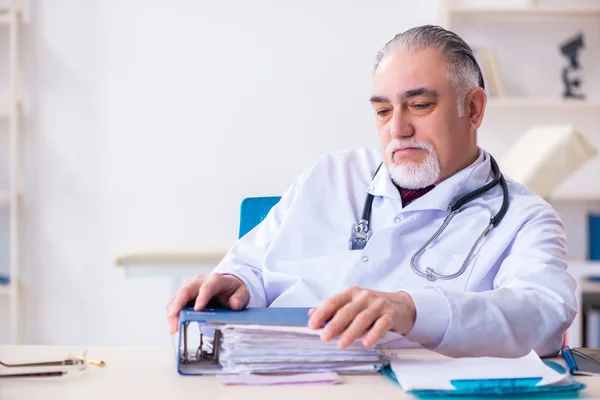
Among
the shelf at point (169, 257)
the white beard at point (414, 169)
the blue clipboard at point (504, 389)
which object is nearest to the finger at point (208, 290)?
the blue clipboard at point (504, 389)

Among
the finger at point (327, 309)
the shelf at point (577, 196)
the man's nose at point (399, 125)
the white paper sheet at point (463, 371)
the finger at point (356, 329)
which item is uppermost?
the man's nose at point (399, 125)

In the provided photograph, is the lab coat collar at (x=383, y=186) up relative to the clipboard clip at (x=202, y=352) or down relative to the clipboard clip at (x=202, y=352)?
up

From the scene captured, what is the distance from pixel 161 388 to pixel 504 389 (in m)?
0.42

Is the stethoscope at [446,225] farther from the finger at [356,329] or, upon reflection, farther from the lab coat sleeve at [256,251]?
the finger at [356,329]

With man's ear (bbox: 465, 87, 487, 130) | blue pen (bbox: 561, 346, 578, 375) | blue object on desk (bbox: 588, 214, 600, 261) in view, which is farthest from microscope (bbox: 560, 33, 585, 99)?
blue pen (bbox: 561, 346, 578, 375)

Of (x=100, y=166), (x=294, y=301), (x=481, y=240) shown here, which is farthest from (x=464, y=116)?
(x=100, y=166)

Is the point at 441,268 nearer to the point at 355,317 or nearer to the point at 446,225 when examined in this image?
the point at 446,225

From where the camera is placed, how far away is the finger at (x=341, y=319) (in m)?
1.05

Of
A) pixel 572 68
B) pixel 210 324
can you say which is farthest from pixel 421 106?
pixel 572 68

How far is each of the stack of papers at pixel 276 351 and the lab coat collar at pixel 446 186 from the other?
59cm

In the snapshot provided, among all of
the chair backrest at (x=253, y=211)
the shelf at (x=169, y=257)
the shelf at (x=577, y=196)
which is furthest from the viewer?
the shelf at (x=577, y=196)

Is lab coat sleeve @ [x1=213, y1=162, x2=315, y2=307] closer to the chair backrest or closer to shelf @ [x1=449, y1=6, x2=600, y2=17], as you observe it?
the chair backrest

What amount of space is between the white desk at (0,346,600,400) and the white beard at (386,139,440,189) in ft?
1.85

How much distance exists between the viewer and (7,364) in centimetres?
117
